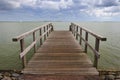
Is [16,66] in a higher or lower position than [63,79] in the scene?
lower

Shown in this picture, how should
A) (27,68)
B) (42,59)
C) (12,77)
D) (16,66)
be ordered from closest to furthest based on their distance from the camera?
(12,77), (27,68), (42,59), (16,66)

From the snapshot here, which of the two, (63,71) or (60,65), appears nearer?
(63,71)

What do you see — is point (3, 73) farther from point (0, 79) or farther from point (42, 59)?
point (42, 59)

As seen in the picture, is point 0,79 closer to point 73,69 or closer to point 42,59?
point 42,59

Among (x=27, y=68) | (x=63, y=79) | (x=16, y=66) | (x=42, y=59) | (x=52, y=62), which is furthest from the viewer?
(x=16, y=66)

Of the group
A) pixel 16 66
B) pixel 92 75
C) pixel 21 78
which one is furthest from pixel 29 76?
pixel 16 66

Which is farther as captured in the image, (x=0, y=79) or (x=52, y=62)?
(x=52, y=62)

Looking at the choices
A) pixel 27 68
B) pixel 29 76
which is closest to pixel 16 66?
pixel 27 68

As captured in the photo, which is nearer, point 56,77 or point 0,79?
point 56,77

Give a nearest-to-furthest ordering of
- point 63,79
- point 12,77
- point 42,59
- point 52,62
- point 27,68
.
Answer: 1. point 63,79
2. point 12,77
3. point 27,68
4. point 52,62
5. point 42,59

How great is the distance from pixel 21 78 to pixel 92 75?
2093mm

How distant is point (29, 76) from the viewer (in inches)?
195

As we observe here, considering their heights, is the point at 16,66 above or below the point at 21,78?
below

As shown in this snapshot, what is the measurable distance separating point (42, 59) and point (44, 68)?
1076mm
